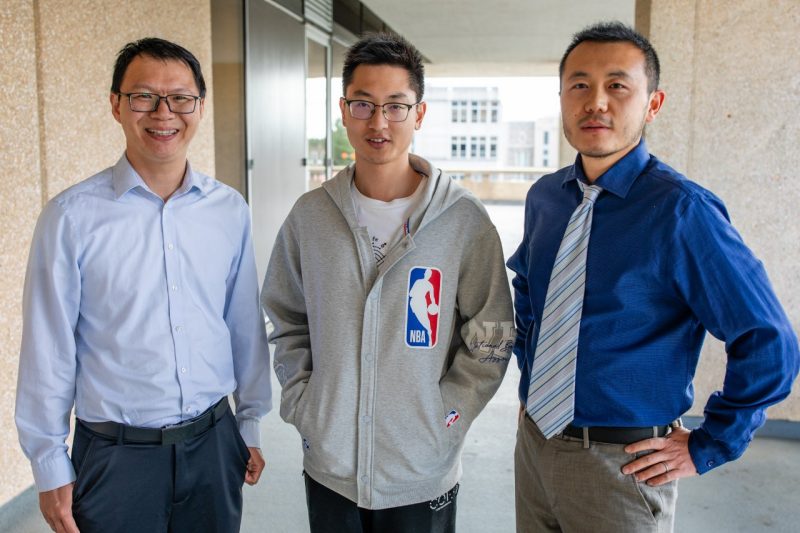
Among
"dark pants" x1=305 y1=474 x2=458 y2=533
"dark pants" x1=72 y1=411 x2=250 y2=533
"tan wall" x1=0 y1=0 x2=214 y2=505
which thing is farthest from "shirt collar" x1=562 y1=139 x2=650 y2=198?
"tan wall" x1=0 y1=0 x2=214 y2=505

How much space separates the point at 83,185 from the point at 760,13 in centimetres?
365

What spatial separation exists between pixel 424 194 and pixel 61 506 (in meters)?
1.18

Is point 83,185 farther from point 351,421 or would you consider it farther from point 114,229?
point 351,421

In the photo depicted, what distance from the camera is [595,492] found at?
1.61 metres

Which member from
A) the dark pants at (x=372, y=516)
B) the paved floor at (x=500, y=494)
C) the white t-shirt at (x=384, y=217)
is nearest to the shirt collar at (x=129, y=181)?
the white t-shirt at (x=384, y=217)

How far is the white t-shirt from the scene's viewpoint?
176 cm

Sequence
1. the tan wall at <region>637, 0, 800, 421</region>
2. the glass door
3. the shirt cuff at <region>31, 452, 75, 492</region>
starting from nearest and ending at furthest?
the shirt cuff at <region>31, 452, 75, 492</region> → the tan wall at <region>637, 0, 800, 421</region> → the glass door

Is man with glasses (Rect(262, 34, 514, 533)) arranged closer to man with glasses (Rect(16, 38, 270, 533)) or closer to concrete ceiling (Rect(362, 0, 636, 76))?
man with glasses (Rect(16, 38, 270, 533))

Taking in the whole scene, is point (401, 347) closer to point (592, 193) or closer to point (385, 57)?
point (592, 193)

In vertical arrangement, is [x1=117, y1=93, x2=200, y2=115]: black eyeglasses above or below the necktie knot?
above

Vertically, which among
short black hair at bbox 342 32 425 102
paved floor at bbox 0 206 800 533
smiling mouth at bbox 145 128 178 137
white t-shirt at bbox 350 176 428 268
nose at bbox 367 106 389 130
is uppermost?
short black hair at bbox 342 32 425 102

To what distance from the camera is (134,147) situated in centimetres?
176

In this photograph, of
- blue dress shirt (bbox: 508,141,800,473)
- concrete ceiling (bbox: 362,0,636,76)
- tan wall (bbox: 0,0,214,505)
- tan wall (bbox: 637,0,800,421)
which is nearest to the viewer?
blue dress shirt (bbox: 508,141,800,473)

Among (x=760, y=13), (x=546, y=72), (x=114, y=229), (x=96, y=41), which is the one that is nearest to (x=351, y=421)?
(x=114, y=229)
